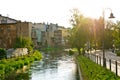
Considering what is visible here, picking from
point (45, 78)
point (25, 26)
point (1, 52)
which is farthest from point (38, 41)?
point (45, 78)

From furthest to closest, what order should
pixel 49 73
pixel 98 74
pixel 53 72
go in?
1. pixel 53 72
2. pixel 49 73
3. pixel 98 74

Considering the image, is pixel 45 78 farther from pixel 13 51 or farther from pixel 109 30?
pixel 109 30

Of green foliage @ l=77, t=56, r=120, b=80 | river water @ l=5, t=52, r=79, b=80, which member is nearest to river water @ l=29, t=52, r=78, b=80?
river water @ l=5, t=52, r=79, b=80

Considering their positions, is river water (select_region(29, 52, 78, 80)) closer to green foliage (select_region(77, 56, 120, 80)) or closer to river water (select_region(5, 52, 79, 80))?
river water (select_region(5, 52, 79, 80))

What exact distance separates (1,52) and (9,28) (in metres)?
28.6

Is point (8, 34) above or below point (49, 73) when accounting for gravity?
above

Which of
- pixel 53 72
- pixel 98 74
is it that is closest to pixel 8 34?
pixel 53 72

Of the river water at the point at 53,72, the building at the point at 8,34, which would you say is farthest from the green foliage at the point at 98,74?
the building at the point at 8,34

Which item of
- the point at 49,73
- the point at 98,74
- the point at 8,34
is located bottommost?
the point at 49,73

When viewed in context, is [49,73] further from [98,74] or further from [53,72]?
[98,74]

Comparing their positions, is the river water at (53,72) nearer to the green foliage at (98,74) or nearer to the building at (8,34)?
the green foliage at (98,74)

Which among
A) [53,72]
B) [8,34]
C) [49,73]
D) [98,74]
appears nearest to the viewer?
Result: [98,74]

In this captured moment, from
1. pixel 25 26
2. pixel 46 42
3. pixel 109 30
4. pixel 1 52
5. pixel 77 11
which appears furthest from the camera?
pixel 46 42

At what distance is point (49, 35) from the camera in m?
162
